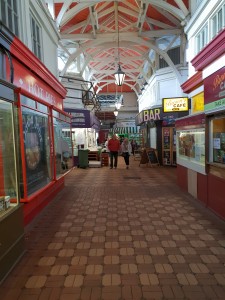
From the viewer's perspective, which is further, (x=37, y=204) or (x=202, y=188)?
(x=202, y=188)

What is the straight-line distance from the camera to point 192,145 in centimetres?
705

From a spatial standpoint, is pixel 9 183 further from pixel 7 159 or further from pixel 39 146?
pixel 39 146

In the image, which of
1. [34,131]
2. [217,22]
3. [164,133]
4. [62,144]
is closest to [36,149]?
[34,131]

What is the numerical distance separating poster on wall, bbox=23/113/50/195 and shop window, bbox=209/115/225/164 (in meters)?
3.80

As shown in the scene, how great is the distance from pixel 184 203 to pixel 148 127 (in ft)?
38.4

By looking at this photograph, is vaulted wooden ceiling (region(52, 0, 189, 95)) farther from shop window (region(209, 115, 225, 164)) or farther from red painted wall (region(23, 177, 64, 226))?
red painted wall (region(23, 177, 64, 226))

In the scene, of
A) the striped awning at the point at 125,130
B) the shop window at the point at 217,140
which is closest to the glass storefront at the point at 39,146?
the shop window at the point at 217,140

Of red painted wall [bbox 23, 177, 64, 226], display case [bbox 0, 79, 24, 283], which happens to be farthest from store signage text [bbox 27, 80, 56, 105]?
red painted wall [bbox 23, 177, 64, 226]

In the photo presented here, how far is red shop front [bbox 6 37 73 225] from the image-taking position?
4133 mm

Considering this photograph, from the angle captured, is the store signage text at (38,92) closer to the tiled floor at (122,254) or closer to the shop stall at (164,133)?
the tiled floor at (122,254)

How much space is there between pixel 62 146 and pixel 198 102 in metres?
5.04

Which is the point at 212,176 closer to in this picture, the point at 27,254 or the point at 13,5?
the point at 27,254

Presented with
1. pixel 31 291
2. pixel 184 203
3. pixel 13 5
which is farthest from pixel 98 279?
pixel 13 5

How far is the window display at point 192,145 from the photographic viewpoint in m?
6.32
